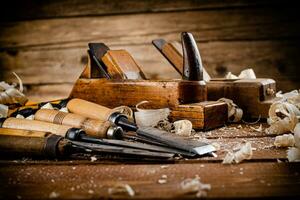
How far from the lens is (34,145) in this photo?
3.43ft

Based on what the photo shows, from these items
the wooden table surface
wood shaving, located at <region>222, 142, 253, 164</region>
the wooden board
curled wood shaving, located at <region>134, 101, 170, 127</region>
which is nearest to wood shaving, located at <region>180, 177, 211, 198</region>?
the wooden table surface

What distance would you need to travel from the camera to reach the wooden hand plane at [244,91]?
1.65 meters

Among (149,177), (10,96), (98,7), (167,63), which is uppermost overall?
(98,7)

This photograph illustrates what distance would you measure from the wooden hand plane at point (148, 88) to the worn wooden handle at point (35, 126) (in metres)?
0.48

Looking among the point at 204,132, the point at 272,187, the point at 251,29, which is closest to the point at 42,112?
the point at 204,132

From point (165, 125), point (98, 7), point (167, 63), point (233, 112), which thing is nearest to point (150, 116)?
point (165, 125)

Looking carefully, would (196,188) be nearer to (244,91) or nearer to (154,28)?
(244,91)

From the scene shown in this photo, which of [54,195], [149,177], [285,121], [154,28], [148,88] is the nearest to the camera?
[54,195]

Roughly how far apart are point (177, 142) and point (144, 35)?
1.77 meters

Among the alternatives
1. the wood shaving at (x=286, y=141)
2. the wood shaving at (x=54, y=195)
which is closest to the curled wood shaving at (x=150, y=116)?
the wood shaving at (x=286, y=141)

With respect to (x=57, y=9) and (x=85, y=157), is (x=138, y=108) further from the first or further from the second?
(x=57, y=9)

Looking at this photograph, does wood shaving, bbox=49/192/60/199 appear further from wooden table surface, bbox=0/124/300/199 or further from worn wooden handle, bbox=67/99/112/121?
worn wooden handle, bbox=67/99/112/121

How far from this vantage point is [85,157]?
1.08m

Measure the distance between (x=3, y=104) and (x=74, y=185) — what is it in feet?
3.65
